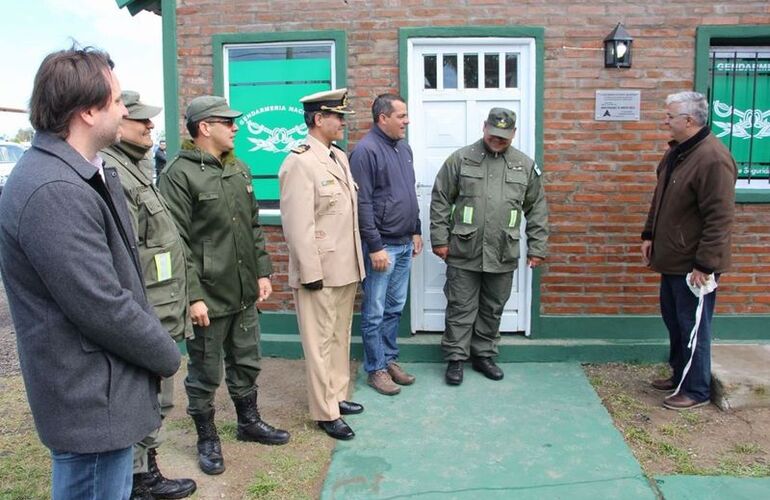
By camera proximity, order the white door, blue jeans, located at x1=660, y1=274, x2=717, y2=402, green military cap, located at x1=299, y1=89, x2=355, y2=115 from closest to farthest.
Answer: green military cap, located at x1=299, y1=89, x2=355, y2=115
blue jeans, located at x1=660, y1=274, x2=717, y2=402
the white door

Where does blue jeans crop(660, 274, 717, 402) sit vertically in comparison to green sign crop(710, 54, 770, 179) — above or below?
below

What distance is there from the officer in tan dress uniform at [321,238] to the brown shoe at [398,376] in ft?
2.63

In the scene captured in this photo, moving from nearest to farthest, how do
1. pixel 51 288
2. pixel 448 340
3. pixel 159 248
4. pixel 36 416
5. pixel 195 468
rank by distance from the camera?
pixel 51 288
pixel 36 416
pixel 159 248
pixel 195 468
pixel 448 340

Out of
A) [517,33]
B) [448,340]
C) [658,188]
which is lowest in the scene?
[448,340]

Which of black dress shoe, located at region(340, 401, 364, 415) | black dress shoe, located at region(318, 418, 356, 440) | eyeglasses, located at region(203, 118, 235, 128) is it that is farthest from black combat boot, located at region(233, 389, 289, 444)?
eyeglasses, located at region(203, 118, 235, 128)

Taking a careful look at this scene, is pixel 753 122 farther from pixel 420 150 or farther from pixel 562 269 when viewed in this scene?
pixel 420 150

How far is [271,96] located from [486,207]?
6.59 feet

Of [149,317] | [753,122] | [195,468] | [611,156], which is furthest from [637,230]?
[149,317]

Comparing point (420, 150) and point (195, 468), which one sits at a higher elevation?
point (420, 150)

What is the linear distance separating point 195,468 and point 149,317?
1.98 meters

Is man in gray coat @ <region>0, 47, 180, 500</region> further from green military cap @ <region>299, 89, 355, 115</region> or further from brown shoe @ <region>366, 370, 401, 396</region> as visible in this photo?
brown shoe @ <region>366, 370, 401, 396</region>

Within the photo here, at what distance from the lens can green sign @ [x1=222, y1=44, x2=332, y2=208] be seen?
209 inches

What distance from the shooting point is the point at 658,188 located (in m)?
4.50

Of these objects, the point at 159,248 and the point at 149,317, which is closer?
the point at 149,317
